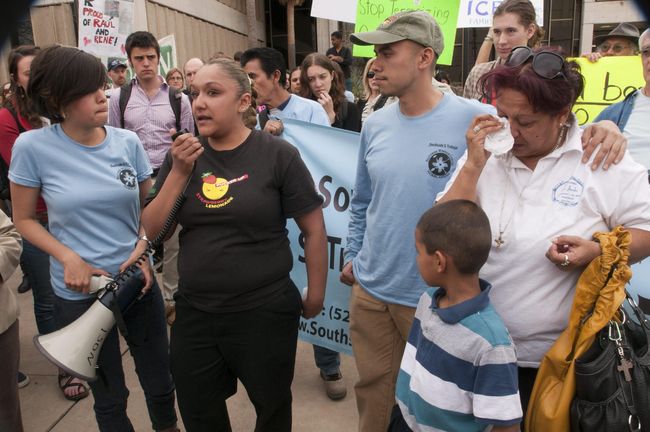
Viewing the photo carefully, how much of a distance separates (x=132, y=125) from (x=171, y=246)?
1.14 m

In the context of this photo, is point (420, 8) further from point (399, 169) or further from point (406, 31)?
point (399, 169)

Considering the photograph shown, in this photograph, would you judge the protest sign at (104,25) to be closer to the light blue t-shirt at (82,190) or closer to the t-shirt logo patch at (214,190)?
the light blue t-shirt at (82,190)

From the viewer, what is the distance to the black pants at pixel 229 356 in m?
2.11

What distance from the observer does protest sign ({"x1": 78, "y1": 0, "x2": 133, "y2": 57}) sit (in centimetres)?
618

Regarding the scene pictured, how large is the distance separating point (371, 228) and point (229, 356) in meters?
0.82

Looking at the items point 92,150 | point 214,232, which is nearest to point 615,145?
point 214,232

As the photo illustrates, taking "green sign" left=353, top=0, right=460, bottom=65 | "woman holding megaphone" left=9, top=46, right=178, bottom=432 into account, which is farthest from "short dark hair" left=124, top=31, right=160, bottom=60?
"woman holding megaphone" left=9, top=46, right=178, bottom=432

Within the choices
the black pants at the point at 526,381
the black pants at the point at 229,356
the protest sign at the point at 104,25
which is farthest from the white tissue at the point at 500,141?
the protest sign at the point at 104,25

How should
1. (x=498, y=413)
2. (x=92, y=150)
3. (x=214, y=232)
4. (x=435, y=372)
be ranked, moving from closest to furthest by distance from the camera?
(x=498, y=413), (x=435, y=372), (x=214, y=232), (x=92, y=150)

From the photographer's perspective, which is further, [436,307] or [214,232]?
[214,232]

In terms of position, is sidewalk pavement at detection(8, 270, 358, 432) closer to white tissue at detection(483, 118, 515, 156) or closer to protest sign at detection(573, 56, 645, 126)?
white tissue at detection(483, 118, 515, 156)

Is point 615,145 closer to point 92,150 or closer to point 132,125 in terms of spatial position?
point 92,150

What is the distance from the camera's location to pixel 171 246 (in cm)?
448

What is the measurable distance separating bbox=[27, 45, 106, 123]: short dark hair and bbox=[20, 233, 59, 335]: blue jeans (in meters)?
1.46
